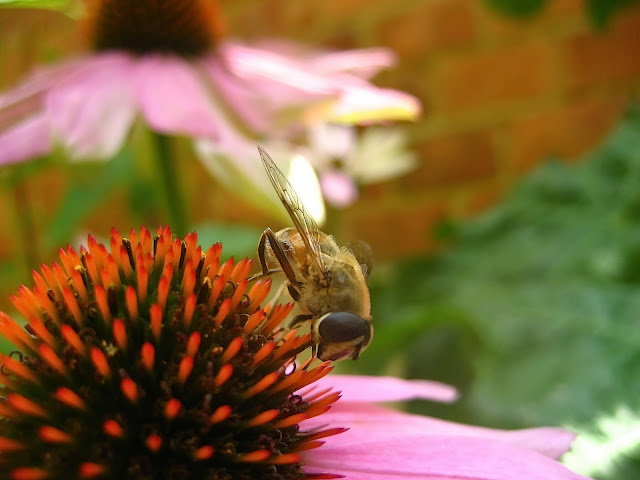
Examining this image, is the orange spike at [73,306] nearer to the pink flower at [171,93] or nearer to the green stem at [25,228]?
the pink flower at [171,93]

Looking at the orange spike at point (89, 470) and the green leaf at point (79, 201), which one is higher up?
the green leaf at point (79, 201)

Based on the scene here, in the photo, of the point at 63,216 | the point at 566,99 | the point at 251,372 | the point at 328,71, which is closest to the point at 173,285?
the point at 251,372

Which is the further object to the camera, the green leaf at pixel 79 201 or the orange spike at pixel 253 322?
the green leaf at pixel 79 201

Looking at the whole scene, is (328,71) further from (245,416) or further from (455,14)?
(455,14)

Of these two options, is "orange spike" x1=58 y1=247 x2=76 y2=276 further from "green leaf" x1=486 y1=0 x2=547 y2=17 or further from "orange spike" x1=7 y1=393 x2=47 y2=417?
"green leaf" x1=486 y1=0 x2=547 y2=17

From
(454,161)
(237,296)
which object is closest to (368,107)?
(237,296)

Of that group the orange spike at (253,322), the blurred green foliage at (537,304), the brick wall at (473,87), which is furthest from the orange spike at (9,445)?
the brick wall at (473,87)

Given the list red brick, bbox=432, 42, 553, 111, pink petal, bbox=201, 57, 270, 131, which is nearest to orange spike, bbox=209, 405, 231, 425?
pink petal, bbox=201, 57, 270, 131
